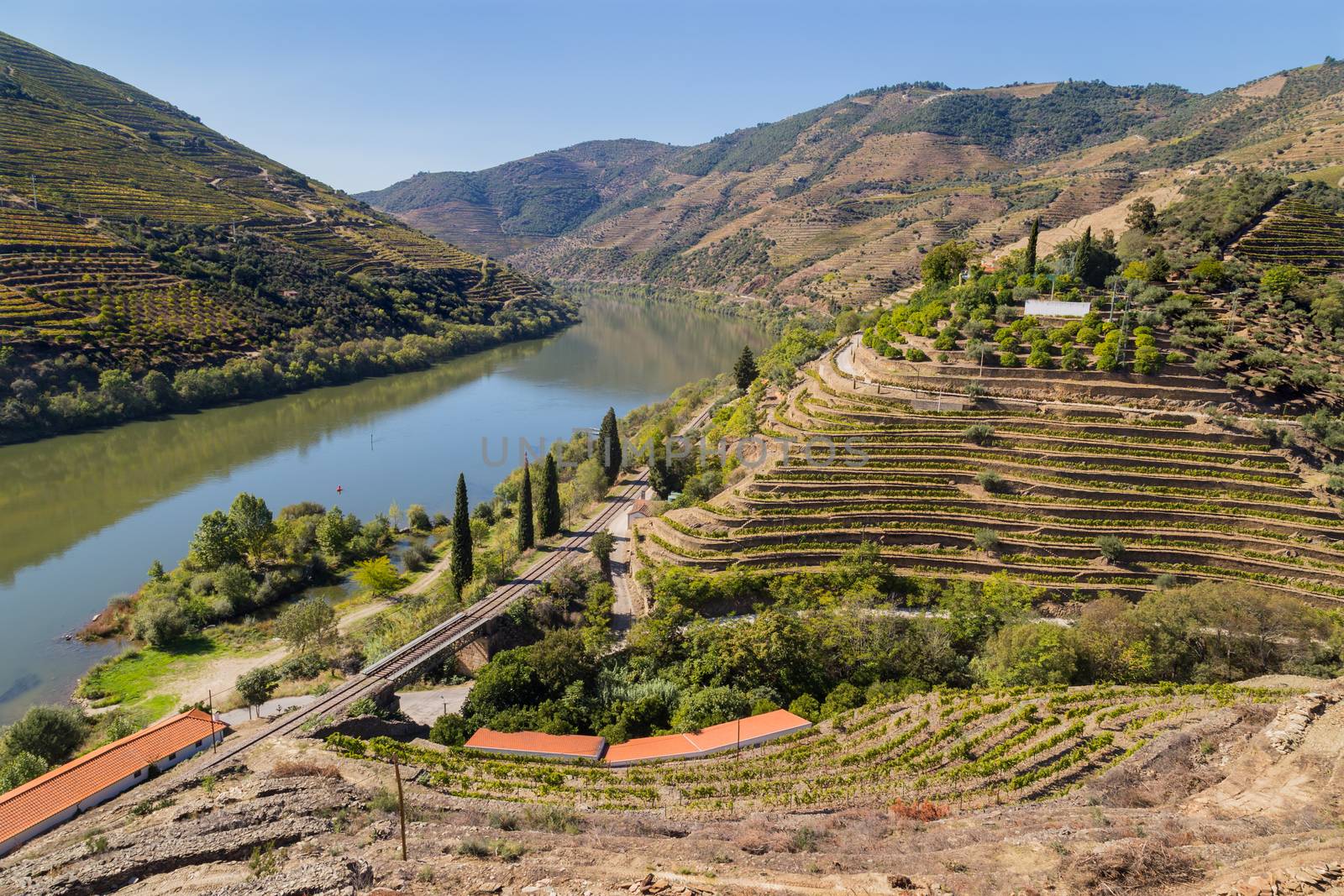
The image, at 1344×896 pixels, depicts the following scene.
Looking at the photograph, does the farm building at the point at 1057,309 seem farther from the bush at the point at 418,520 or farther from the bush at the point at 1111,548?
the bush at the point at 418,520

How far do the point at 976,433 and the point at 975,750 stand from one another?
1473 cm

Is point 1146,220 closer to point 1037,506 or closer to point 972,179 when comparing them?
point 1037,506

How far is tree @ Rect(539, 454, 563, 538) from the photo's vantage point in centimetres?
3247

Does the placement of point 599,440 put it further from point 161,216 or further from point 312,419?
point 161,216

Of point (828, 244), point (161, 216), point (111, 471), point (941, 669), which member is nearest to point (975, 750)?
point (941, 669)

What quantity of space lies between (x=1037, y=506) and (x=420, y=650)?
23.2 m

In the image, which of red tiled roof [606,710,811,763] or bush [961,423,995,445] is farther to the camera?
bush [961,423,995,445]

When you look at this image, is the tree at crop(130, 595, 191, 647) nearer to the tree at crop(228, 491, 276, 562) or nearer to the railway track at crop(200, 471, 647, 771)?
the tree at crop(228, 491, 276, 562)

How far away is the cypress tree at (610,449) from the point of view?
133 feet

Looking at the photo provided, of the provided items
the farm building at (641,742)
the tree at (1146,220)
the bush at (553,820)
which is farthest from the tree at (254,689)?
the tree at (1146,220)

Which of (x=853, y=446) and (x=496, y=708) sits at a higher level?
(x=853, y=446)

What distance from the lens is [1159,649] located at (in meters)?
20.4

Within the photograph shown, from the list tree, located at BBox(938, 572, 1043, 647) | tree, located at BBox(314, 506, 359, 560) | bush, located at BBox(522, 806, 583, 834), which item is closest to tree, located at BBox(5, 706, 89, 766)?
tree, located at BBox(314, 506, 359, 560)

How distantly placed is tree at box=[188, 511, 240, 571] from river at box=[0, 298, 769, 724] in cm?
349
